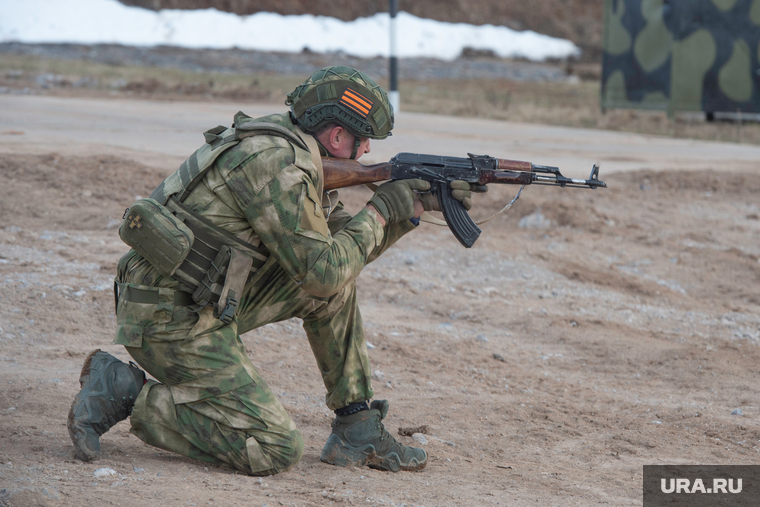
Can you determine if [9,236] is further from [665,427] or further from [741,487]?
[741,487]

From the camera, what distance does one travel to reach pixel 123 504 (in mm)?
2266

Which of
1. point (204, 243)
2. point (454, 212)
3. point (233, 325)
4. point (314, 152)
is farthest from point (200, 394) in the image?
point (454, 212)

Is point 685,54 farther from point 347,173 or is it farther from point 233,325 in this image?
point 233,325

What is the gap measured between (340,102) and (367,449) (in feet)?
4.33

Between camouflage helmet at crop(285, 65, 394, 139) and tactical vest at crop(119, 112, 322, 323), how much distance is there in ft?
0.46

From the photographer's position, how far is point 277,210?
2648 mm

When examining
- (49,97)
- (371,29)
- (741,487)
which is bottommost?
(741,487)

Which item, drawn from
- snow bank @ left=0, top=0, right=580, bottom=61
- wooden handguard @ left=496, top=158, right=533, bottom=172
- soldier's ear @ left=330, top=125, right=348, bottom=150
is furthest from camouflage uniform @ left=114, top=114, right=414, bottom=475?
snow bank @ left=0, top=0, right=580, bottom=61

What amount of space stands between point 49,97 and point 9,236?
955 cm

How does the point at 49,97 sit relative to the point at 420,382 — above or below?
above

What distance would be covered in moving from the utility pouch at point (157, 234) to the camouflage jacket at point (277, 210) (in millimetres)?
118

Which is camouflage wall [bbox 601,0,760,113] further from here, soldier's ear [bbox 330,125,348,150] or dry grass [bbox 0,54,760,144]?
soldier's ear [bbox 330,125,348,150]

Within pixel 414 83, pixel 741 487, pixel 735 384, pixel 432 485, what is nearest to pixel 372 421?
pixel 432 485

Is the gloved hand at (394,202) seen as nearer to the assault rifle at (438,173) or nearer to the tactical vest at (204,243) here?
the assault rifle at (438,173)
